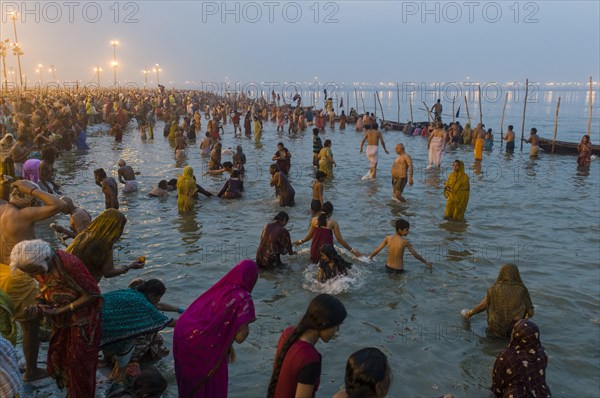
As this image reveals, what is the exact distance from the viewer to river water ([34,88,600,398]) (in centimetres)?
559

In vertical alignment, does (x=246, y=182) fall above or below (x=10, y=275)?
below

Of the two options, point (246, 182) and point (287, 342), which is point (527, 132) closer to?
point (246, 182)

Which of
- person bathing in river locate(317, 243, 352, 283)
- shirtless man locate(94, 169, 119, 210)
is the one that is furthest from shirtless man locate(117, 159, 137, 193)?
person bathing in river locate(317, 243, 352, 283)

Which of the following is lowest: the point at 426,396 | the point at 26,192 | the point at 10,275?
the point at 426,396

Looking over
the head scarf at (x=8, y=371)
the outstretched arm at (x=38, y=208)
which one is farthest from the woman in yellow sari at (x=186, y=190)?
the head scarf at (x=8, y=371)

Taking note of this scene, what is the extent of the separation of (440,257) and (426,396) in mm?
4328

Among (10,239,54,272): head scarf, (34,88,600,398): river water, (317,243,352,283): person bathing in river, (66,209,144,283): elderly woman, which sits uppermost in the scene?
(10,239,54,272): head scarf

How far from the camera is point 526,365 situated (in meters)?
4.08

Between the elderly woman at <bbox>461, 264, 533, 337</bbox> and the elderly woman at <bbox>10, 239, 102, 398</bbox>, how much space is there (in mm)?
4328

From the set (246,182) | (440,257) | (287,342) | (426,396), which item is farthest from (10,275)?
(246,182)

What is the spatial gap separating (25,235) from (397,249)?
512 cm

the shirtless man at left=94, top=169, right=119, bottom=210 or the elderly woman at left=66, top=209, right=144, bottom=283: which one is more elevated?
the elderly woman at left=66, top=209, right=144, bottom=283

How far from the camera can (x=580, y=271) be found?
28.1ft

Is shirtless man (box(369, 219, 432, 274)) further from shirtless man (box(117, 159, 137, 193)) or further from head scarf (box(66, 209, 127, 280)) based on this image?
shirtless man (box(117, 159, 137, 193))
